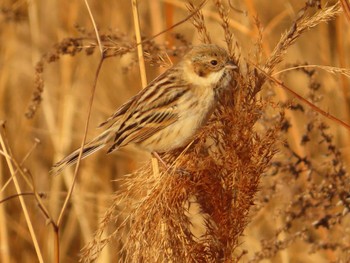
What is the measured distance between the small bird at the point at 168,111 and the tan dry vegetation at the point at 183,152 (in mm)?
103

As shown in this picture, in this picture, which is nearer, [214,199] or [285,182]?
[214,199]

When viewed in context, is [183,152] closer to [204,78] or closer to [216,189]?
[216,189]

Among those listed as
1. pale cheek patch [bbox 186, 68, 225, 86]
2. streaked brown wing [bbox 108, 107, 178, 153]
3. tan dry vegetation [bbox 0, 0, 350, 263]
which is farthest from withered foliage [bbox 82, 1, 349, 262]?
streaked brown wing [bbox 108, 107, 178, 153]

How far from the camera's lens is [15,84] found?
5.88m

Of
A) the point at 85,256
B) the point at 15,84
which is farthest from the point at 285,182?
the point at 15,84

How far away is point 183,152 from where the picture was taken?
8.90 ft

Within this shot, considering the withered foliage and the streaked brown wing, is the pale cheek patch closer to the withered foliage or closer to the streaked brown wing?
the streaked brown wing

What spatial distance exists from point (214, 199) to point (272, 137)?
275mm

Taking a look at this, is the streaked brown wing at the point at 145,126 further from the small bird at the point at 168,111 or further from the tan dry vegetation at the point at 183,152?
the tan dry vegetation at the point at 183,152

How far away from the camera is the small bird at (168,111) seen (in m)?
3.26

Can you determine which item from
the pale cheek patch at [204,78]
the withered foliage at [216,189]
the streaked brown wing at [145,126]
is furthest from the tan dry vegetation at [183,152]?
the streaked brown wing at [145,126]

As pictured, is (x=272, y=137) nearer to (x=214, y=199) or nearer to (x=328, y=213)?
(x=214, y=199)

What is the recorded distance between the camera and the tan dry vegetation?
7.86 feet

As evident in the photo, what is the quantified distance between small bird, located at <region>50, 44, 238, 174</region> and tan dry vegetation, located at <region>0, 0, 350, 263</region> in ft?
0.34
